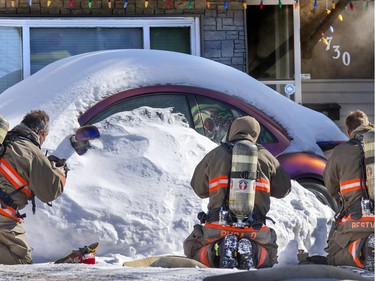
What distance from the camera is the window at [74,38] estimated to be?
14859 mm

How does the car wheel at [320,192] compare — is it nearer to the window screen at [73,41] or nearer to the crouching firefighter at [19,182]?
→ the crouching firefighter at [19,182]

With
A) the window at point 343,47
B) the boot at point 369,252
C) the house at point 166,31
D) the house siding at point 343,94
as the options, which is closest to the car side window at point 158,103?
the boot at point 369,252

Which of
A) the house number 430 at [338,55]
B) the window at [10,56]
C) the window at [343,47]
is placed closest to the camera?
the window at [10,56]

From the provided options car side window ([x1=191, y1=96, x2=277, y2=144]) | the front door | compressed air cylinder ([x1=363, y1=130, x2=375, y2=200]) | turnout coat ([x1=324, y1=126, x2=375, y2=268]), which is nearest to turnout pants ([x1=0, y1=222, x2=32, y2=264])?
turnout coat ([x1=324, y1=126, x2=375, y2=268])

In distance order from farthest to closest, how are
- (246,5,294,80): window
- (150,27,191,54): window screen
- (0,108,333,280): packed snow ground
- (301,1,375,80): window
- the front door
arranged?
(301,1,375,80): window, (246,5,294,80): window, the front door, (150,27,191,54): window screen, (0,108,333,280): packed snow ground

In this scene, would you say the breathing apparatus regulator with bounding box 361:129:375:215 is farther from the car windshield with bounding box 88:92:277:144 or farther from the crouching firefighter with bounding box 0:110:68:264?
the car windshield with bounding box 88:92:277:144

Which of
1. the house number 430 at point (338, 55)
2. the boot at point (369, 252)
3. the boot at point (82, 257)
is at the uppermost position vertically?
the house number 430 at point (338, 55)

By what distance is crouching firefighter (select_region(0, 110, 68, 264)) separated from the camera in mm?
7910

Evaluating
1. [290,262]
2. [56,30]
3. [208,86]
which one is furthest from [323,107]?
[290,262]

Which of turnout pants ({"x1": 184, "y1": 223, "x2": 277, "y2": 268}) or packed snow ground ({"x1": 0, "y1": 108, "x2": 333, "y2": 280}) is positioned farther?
packed snow ground ({"x1": 0, "y1": 108, "x2": 333, "y2": 280})

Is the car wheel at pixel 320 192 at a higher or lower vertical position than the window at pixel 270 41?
lower

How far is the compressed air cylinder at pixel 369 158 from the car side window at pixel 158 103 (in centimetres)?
233

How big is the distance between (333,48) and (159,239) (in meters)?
9.78

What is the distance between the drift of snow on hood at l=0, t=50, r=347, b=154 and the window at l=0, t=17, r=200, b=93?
418 cm
